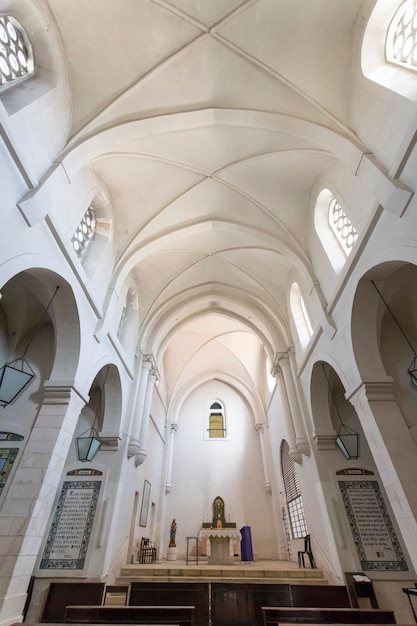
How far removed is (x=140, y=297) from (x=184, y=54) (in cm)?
671

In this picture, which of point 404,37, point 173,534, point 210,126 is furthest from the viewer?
point 173,534

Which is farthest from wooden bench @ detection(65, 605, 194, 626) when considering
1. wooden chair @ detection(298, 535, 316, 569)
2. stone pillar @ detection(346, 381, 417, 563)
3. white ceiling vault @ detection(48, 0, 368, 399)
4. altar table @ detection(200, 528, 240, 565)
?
white ceiling vault @ detection(48, 0, 368, 399)

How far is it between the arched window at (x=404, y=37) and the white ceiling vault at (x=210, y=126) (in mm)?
738

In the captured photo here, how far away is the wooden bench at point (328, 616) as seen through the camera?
484cm

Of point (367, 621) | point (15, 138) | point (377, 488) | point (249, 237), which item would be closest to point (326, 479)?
point (377, 488)

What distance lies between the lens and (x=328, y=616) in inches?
194

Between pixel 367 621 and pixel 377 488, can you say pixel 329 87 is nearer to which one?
pixel 377 488

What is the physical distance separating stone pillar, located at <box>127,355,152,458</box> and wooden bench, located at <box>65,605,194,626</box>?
3740 millimetres

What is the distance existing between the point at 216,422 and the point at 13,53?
15.4 metres

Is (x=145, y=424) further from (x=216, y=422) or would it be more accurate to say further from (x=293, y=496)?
(x=216, y=422)

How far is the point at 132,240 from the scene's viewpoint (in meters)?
8.65

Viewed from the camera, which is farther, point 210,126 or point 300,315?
point 300,315

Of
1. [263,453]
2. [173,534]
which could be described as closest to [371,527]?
[263,453]

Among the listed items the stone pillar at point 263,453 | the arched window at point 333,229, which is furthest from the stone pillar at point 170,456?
the arched window at point 333,229
